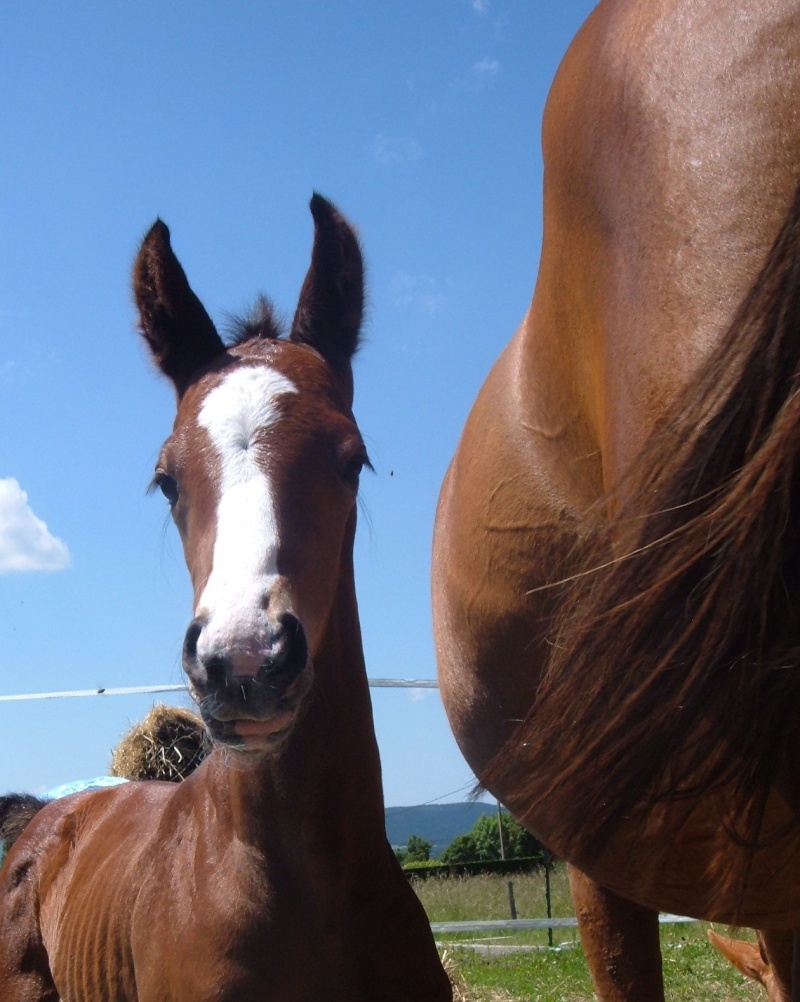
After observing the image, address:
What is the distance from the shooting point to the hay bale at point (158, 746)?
6.41 metres

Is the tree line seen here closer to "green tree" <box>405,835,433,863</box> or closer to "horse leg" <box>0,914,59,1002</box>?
"green tree" <box>405,835,433,863</box>

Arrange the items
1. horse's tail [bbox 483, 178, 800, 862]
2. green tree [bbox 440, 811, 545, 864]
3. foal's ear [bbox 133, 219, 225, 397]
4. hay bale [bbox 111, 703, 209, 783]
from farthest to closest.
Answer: green tree [bbox 440, 811, 545, 864], hay bale [bbox 111, 703, 209, 783], foal's ear [bbox 133, 219, 225, 397], horse's tail [bbox 483, 178, 800, 862]

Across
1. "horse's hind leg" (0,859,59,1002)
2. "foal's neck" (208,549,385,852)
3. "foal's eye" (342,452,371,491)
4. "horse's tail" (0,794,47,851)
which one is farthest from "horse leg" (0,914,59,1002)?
"foal's eye" (342,452,371,491)

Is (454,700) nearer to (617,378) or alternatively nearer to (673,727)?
(617,378)

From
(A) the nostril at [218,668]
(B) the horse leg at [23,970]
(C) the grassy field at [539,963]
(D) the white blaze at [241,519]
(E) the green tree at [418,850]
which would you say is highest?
(D) the white blaze at [241,519]

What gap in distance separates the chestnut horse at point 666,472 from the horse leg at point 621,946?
0.41 metres

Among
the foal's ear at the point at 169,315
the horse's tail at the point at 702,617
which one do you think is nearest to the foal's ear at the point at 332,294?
the foal's ear at the point at 169,315

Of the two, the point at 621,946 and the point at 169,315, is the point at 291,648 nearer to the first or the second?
the point at 621,946

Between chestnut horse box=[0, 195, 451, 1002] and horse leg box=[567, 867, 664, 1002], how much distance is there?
0.55 meters

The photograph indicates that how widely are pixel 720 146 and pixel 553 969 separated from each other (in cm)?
733

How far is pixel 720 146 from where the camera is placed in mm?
1343

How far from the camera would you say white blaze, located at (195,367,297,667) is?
214 cm

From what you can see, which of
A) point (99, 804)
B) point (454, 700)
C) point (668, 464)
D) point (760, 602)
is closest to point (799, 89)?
point (668, 464)

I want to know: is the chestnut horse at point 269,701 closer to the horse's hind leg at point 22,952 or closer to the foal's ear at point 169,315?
the foal's ear at point 169,315
